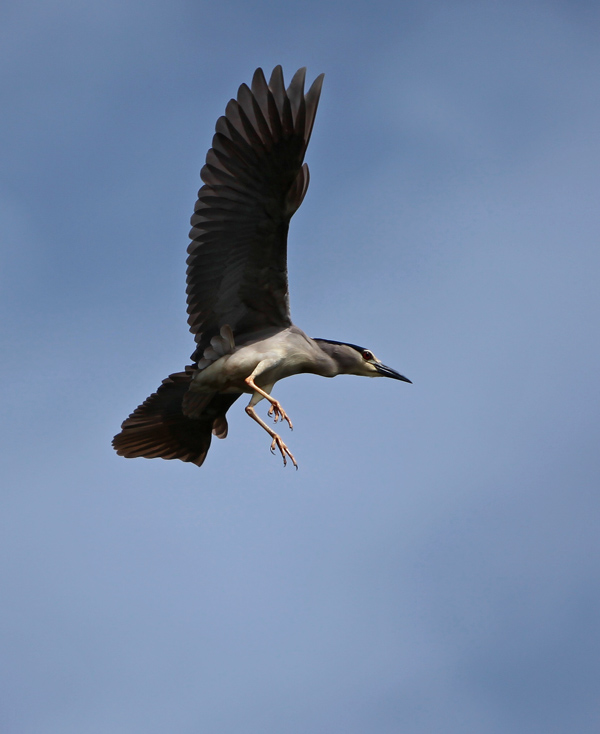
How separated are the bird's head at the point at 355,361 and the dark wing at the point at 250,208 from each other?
671mm

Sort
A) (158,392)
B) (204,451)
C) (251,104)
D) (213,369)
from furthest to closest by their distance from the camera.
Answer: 1. (204,451)
2. (158,392)
3. (213,369)
4. (251,104)

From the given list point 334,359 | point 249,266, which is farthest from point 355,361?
point 249,266

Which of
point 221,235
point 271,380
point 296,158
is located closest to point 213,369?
point 271,380

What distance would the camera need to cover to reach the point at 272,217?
27.8ft

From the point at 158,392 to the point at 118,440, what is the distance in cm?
78

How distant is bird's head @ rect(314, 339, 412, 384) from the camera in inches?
379

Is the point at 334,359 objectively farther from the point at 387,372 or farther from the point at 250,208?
the point at 250,208

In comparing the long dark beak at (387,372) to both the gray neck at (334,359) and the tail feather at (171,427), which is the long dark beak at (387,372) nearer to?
the gray neck at (334,359)

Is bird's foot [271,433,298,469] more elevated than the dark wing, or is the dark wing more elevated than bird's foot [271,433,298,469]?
the dark wing

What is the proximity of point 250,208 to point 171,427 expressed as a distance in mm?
2503

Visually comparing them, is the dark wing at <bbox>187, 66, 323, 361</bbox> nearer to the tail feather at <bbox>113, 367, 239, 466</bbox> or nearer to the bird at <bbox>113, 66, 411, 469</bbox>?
the bird at <bbox>113, 66, 411, 469</bbox>

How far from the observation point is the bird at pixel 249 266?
27.1 feet

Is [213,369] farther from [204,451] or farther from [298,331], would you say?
[204,451]

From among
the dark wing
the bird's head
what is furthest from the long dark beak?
the dark wing
